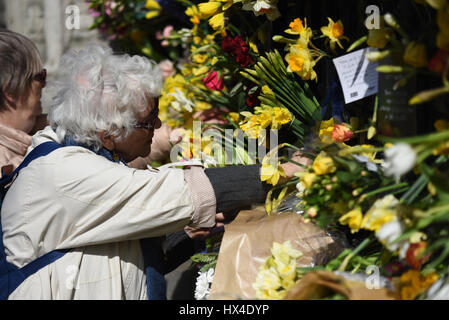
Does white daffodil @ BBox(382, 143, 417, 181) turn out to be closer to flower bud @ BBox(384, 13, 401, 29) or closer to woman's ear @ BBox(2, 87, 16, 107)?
flower bud @ BBox(384, 13, 401, 29)

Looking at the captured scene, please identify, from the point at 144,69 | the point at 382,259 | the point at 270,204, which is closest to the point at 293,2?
the point at 144,69

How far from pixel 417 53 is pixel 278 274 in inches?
26.2

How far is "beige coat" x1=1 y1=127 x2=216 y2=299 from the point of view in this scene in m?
1.53

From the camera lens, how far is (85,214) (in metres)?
1.54

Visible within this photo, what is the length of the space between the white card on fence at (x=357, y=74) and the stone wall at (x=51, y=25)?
118 inches

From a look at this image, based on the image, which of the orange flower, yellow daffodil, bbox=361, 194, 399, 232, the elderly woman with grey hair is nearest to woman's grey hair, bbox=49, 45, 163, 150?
the elderly woman with grey hair

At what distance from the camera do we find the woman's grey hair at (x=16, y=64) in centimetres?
182

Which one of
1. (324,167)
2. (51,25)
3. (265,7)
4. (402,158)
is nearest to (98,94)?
(265,7)

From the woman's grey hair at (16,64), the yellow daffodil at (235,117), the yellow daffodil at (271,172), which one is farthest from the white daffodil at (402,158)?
the woman's grey hair at (16,64)

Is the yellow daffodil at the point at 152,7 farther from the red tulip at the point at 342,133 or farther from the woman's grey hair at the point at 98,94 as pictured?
the red tulip at the point at 342,133

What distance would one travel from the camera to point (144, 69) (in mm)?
1707

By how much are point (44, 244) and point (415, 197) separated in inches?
42.5

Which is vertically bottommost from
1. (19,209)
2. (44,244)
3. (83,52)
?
(44,244)

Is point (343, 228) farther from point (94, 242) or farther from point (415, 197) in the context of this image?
point (94, 242)
